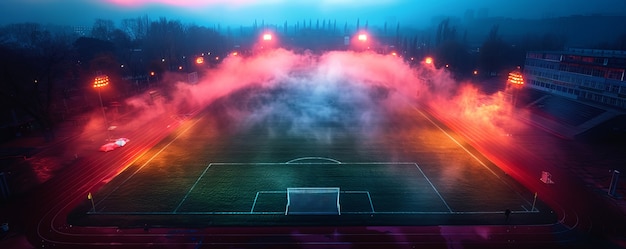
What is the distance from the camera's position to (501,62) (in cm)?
7906

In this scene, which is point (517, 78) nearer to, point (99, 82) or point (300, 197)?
point (300, 197)

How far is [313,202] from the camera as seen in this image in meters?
21.1

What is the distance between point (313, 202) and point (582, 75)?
48224mm

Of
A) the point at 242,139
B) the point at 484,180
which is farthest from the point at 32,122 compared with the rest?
the point at 484,180

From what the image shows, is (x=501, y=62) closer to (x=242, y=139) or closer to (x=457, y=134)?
(x=457, y=134)

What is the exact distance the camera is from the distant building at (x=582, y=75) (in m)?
41.7

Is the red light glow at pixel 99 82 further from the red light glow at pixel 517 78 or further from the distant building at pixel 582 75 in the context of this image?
the distant building at pixel 582 75

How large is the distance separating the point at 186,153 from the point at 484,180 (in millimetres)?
25582

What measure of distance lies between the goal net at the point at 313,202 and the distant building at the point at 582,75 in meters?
41.0

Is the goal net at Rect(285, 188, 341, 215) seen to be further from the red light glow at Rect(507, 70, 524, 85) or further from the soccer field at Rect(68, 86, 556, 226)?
the red light glow at Rect(507, 70, 524, 85)

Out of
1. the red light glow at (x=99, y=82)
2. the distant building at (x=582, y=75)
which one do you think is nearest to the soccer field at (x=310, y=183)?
the red light glow at (x=99, y=82)

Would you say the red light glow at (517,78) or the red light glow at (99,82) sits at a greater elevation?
the red light glow at (517,78)

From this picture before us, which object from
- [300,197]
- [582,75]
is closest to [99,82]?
[300,197]

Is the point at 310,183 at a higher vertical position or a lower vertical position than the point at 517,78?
lower
